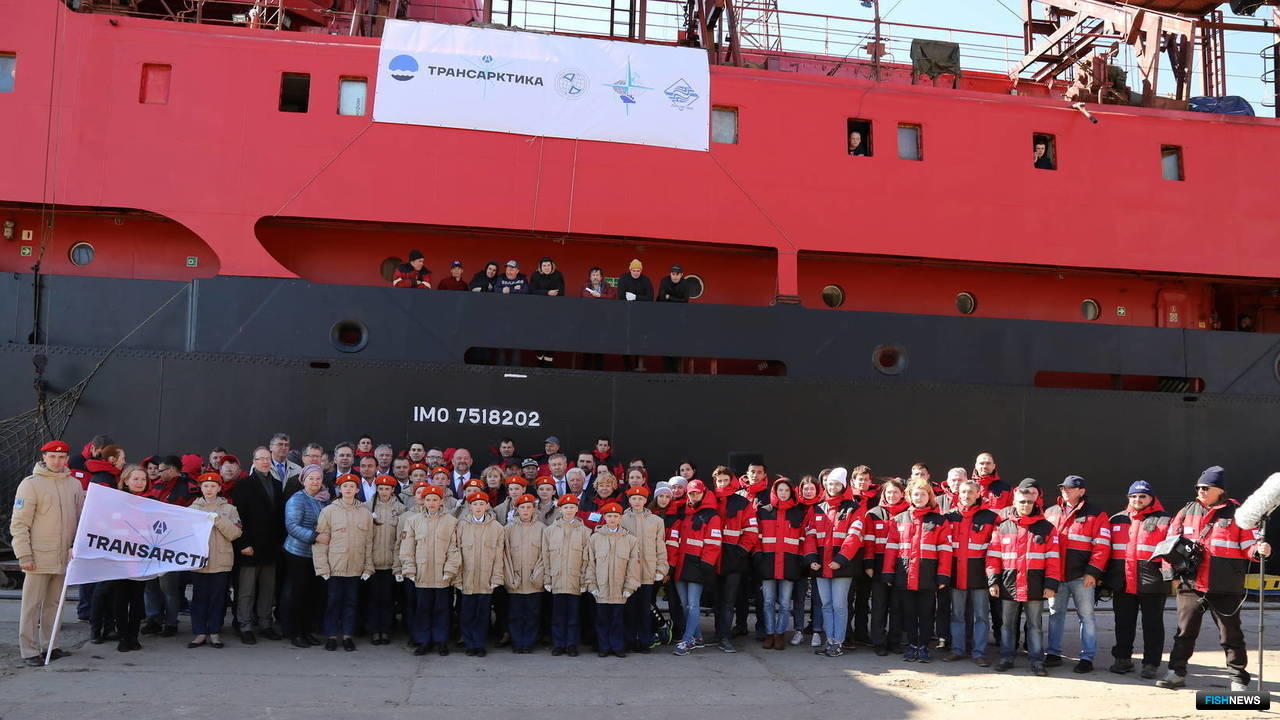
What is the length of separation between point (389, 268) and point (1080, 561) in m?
6.78

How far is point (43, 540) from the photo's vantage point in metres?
6.16

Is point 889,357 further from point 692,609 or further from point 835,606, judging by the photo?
point 692,609

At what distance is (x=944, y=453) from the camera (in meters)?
9.86

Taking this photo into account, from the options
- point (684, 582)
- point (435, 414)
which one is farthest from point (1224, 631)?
point (435, 414)

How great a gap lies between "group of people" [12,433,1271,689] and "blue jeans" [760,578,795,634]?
0.02 m

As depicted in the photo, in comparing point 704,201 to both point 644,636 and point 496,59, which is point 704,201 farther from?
point 644,636

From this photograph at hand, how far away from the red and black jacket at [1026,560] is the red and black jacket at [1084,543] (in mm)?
94

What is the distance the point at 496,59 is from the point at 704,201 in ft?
8.00

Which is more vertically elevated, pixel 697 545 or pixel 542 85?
pixel 542 85

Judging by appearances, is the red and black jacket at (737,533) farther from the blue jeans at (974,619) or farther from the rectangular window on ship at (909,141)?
the rectangular window on ship at (909,141)

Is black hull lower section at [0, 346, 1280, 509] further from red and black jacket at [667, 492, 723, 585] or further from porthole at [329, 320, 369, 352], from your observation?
red and black jacket at [667, 492, 723, 585]

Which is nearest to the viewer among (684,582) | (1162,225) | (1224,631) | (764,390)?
(1224,631)

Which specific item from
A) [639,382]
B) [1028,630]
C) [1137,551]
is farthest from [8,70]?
[1137,551]

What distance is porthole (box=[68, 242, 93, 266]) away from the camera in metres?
9.68
